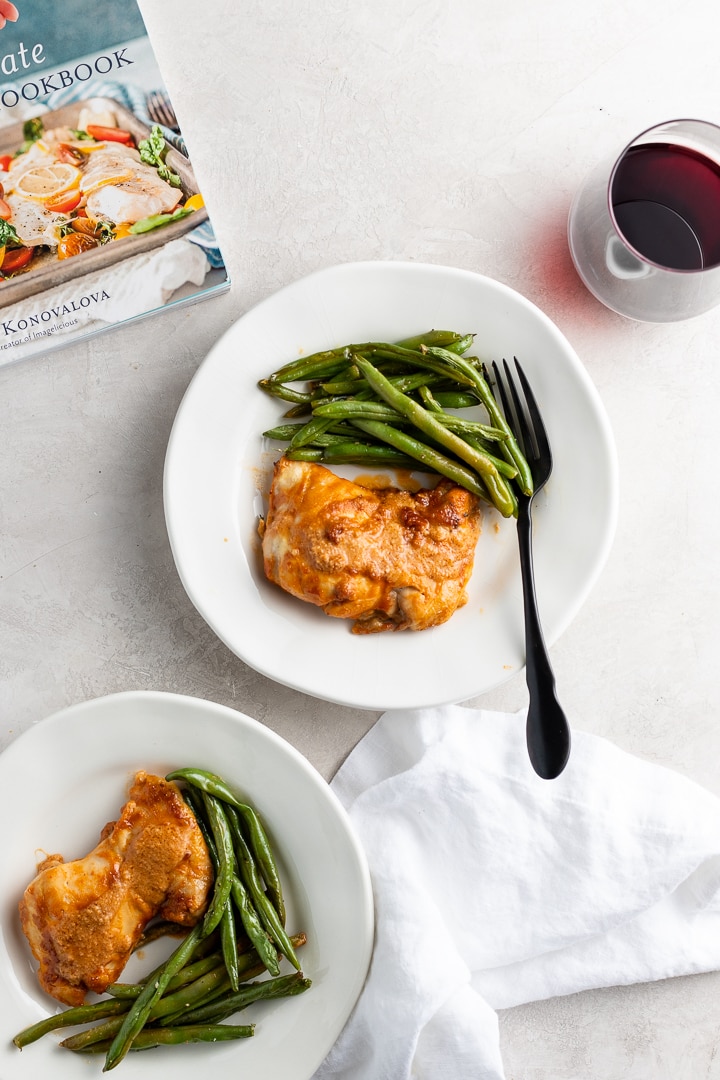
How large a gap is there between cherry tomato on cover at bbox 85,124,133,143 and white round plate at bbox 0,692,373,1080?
5.79 ft

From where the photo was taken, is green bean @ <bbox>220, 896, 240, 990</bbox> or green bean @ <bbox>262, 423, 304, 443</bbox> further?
green bean @ <bbox>262, 423, 304, 443</bbox>

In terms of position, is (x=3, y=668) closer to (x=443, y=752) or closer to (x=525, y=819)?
(x=443, y=752)

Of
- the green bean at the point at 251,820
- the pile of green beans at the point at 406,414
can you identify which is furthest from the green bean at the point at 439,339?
the green bean at the point at 251,820

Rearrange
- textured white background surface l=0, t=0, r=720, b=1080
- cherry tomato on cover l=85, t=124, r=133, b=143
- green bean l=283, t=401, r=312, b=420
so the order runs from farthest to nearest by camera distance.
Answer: textured white background surface l=0, t=0, r=720, b=1080
green bean l=283, t=401, r=312, b=420
cherry tomato on cover l=85, t=124, r=133, b=143

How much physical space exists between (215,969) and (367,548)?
4.64 feet

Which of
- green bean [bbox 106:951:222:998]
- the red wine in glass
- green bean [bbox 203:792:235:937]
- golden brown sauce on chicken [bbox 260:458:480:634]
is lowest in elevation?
green bean [bbox 106:951:222:998]

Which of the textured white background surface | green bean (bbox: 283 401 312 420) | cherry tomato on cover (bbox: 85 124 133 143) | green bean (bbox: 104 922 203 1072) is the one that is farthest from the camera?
the textured white background surface

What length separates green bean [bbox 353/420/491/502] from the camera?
2.75 metres

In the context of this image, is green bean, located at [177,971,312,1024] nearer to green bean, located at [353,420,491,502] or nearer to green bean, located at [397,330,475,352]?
green bean, located at [353,420,491,502]

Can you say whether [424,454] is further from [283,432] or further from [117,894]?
[117,894]

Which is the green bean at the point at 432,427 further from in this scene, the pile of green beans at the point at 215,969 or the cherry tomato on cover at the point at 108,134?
the pile of green beans at the point at 215,969

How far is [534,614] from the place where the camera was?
275cm

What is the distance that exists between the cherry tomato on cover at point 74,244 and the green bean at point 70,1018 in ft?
7.89

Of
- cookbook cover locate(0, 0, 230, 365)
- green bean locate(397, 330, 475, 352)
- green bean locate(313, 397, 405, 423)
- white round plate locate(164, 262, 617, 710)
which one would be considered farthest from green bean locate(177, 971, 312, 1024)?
cookbook cover locate(0, 0, 230, 365)
